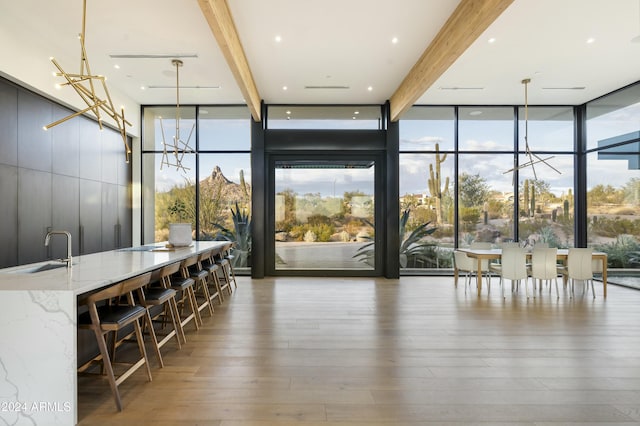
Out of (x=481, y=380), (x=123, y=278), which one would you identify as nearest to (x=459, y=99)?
(x=481, y=380)

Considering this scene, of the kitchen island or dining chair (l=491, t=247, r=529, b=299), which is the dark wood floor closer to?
the kitchen island

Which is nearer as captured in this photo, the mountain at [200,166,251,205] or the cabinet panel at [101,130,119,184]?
the cabinet panel at [101,130,119,184]

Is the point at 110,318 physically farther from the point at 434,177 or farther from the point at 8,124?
the point at 434,177

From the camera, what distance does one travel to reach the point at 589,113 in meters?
7.16

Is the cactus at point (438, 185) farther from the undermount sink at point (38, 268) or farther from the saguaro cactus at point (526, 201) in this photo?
the undermount sink at point (38, 268)

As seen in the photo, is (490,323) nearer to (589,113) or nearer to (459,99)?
(459,99)

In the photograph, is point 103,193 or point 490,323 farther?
point 103,193

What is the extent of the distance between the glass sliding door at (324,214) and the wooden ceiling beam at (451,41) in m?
2.06

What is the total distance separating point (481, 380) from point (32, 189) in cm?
567

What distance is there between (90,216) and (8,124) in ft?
6.56

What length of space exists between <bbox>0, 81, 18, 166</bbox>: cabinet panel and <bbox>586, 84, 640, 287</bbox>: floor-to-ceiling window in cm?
966

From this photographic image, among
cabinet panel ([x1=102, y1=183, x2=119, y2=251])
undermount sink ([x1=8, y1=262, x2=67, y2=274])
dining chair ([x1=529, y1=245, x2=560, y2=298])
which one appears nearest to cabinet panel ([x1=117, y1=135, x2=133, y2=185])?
cabinet panel ([x1=102, y1=183, x2=119, y2=251])

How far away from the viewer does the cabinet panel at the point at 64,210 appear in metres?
5.05

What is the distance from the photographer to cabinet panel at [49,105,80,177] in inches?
199
